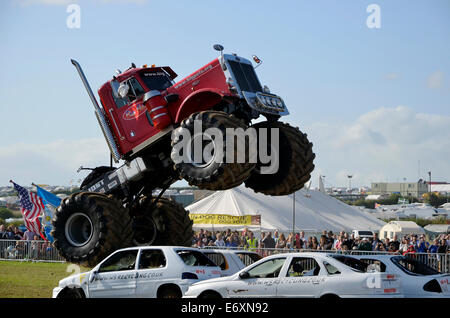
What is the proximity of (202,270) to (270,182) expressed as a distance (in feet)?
9.14

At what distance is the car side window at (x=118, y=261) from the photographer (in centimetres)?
1491

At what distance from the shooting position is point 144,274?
47.4ft

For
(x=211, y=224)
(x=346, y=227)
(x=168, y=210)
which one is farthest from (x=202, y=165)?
(x=346, y=227)

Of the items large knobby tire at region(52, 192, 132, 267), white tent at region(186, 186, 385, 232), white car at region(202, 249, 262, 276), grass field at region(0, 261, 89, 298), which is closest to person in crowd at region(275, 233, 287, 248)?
white tent at region(186, 186, 385, 232)

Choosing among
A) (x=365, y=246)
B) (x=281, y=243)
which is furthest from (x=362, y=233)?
(x=365, y=246)

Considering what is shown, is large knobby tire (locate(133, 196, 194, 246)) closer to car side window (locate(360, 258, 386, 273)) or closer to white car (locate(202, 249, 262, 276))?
white car (locate(202, 249, 262, 276))

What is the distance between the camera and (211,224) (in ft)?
110

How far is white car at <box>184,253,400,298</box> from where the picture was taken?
491 inches

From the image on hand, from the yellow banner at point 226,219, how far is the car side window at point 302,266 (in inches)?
746

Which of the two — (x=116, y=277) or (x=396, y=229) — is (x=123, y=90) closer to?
(x=116, y=277)

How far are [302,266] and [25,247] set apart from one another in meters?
20.2
